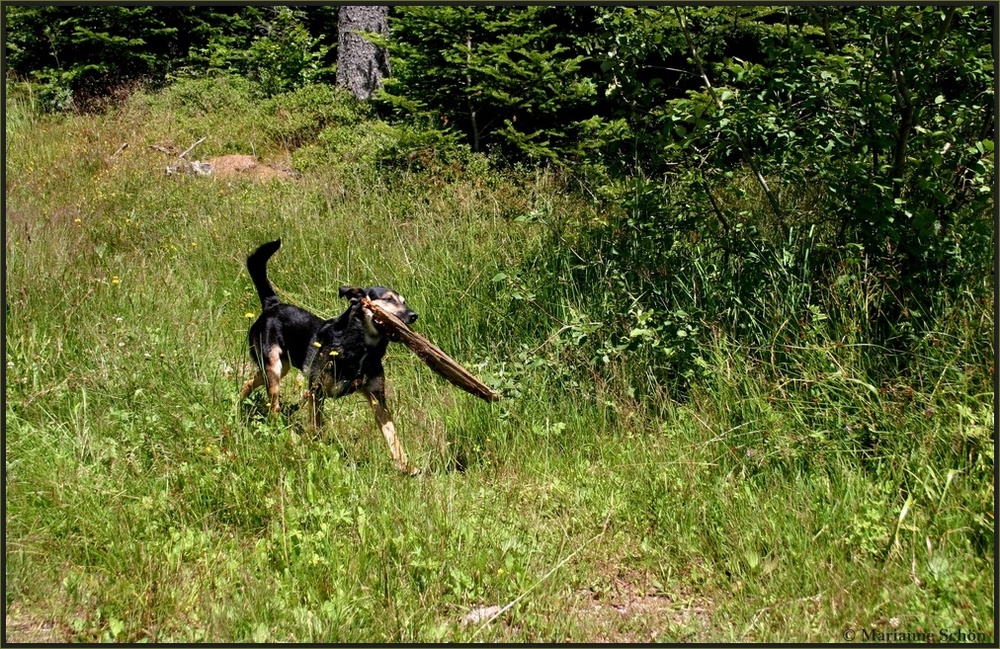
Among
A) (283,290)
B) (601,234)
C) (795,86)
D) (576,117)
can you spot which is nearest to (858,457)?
(795,86)

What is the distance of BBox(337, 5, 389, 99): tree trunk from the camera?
510 inches

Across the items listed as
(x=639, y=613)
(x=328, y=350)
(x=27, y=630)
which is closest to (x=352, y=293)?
(x=328, y=350)

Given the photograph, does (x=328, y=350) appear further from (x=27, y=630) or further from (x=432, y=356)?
(x=27, y=630)

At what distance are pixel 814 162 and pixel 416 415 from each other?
3.06 meters

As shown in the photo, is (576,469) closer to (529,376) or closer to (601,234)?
→ (529,376)

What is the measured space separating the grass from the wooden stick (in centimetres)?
12

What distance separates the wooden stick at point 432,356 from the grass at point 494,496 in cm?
12

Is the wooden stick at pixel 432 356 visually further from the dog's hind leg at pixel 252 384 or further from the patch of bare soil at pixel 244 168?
the patch of bare soil at pixel 244 168

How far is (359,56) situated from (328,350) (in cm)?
917

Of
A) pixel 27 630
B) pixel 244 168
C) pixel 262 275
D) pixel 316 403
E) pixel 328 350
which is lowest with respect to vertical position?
pixel 244 168

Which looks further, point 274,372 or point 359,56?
point 359,56

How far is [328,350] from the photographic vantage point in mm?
5223

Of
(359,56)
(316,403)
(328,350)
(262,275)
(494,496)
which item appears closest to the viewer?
(494,496)

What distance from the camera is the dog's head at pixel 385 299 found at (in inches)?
205
